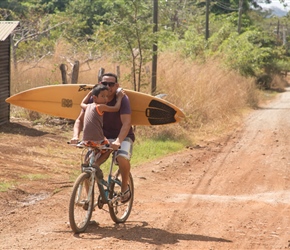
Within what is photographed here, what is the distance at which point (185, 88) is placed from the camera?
734 inches

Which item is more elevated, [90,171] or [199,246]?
[90,171]

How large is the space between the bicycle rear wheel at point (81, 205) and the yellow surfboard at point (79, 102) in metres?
1.67

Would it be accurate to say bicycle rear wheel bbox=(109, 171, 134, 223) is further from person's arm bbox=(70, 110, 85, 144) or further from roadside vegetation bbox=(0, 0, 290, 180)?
roadside vegetation bbox=(0, 0, 290, 180)

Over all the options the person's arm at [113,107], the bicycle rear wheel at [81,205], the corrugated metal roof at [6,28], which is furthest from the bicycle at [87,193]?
the corrugated metal roof at [6,28]

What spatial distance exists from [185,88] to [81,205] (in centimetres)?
1205

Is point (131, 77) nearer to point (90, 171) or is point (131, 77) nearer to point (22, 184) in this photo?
point (22, 184)

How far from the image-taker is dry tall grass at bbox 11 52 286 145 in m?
17.6

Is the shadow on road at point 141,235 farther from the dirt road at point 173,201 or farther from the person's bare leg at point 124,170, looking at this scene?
the person's bare leg at point 124,170

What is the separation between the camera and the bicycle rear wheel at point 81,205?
6.73 meters

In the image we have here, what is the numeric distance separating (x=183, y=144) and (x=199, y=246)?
8709mm

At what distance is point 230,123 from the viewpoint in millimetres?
19531

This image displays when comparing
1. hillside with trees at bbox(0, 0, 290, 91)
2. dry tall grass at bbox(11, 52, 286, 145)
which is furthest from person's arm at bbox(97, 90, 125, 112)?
hillside with trees at bbox(0, 0, 290, 91)

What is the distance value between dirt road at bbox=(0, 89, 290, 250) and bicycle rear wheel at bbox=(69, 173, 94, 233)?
0.11m

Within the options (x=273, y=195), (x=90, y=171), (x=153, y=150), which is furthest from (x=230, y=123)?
(x=90, y=171)
